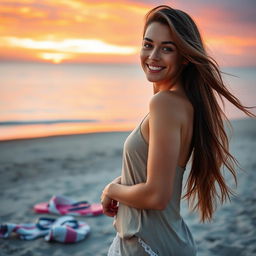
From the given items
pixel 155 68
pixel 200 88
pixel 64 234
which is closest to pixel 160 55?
pixel 155 68

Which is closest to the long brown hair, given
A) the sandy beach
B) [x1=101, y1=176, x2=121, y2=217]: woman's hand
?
[x1=101, y1=176, x2=121, y2=217]: woman's hand

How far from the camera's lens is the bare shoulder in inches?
71.0

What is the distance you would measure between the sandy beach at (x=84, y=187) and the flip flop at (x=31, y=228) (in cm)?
7

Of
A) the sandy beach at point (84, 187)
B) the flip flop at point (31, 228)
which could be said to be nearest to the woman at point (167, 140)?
the sandy beach at point (84, 187)

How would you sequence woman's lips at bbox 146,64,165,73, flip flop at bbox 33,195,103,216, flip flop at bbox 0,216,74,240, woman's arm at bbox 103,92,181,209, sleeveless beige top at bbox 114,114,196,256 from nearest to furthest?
woman's arm at bbox 103,92,181,209 < sleeveless beige top at bbox 114,114,196,256 < woman's lips at bbox 146,64,165,73 < flip flop at bbox 0,216,74,240 < flip flop at bbox 33,195,103,216

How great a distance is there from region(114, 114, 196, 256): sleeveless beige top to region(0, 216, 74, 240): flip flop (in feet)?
9.28

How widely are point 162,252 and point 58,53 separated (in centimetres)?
5289

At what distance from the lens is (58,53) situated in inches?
2090

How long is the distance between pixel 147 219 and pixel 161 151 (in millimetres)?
383

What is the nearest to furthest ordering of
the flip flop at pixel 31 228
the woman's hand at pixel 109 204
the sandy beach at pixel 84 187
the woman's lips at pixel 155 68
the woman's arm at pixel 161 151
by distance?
the woman's arm at pixel 161 151
the woman's lips at pixel 155 68
the woman's hand at pixel 109 204
the sandy beach at pixel 84 187
the flip flop at pixel 31 228

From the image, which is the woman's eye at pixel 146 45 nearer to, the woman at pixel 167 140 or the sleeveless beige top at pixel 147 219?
the woman at pixel 167 140

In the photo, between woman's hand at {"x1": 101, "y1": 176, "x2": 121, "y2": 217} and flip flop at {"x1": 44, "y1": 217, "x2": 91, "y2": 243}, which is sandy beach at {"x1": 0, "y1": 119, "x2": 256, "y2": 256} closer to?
flip flop at {"x1": 44, "y1": 217, "x2": 91, "y2": 243}

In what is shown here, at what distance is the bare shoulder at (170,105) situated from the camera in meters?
1.80

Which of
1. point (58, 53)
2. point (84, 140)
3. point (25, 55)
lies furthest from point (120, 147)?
point (25, 55)
